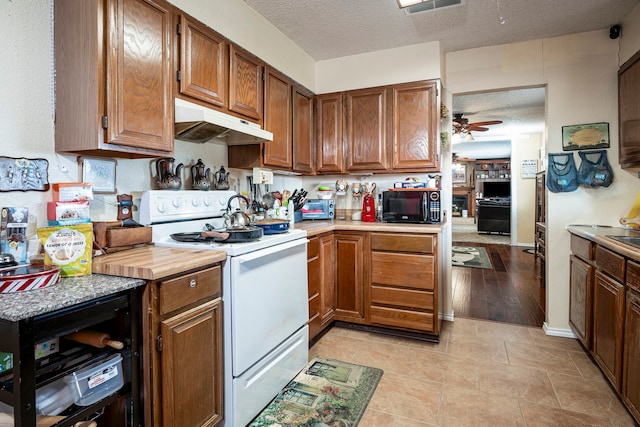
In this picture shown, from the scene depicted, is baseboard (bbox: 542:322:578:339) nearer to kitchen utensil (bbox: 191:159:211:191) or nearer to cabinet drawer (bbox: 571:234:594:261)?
cabinet drawer (bbox: 571:234:594:261)

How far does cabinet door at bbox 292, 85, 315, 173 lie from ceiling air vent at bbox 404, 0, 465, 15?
1.11 m

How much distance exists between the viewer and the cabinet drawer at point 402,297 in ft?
8.81

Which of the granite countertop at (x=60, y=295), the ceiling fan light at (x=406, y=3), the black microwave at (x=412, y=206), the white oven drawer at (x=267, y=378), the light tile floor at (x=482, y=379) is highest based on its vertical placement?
the ceiling fan light at (x=406, y=3)

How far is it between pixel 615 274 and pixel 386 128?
194cm

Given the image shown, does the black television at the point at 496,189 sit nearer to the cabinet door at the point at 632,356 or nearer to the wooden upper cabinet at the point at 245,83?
the cabinet door at the point at 632,356

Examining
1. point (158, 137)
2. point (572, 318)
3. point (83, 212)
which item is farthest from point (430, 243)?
point (83, 212)

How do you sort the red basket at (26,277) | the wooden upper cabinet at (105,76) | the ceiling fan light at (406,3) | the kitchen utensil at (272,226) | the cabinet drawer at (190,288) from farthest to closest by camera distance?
the ceiling fan light at (406,3), the kitchen utensil at (272,226), the wooden upper cabinet at (105,76), the cabinet drawer at (190,288), the red basket at (26,277)

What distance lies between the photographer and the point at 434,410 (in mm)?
1879

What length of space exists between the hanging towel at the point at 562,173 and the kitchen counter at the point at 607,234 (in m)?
0.32

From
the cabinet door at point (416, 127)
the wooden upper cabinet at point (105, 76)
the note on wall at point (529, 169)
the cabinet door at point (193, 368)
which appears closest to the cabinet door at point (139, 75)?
the wooden upper cabinet at point (105, 76)

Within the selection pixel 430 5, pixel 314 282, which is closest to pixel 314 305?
pixel 314 282

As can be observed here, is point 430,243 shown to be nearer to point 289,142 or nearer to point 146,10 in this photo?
point 289,142

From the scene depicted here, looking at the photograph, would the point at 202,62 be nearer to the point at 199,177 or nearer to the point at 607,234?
the point at 199,177

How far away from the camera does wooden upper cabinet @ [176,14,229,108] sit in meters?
1.86
